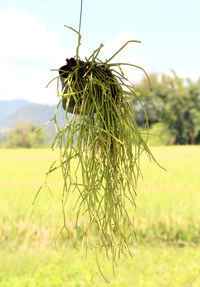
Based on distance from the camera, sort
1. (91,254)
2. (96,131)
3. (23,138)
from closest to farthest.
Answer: (96,131) < (91,254) < (23,138)

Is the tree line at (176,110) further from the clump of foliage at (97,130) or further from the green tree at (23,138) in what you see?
the clump of foliage at (97,130)

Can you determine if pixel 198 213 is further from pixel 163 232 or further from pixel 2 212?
pixel 2 212

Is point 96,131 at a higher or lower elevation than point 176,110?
lower

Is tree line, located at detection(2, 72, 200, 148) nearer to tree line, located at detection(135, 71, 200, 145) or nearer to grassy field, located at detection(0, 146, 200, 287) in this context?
tree line, located at detection(135, 71, 200, 145)

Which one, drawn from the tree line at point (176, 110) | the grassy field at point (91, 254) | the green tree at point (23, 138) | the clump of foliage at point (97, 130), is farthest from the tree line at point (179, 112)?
the clump of foliage at point (97, 130)

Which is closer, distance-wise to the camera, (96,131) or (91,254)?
(96,131)

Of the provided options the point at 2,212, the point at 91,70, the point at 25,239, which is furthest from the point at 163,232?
the point at 91,70

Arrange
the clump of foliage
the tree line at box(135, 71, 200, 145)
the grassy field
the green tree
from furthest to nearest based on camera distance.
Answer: the green tree → the tree line at box(135, 71, 200, 145) → the grassy field → the clump of foliage

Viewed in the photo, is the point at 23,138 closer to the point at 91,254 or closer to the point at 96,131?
the point at 91,254

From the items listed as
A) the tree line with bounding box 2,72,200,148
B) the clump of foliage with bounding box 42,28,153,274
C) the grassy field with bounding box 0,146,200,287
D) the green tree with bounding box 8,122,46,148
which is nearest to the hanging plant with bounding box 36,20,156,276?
the clump of foliage with bounding box 42,28,153,274

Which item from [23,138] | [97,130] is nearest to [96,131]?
[97,130]

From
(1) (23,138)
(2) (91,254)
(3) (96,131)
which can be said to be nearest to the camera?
(3) (96,131)

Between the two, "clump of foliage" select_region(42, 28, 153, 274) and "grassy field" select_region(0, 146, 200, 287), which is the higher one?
"clump of foliage" select_region(42, 28, 153, 274)

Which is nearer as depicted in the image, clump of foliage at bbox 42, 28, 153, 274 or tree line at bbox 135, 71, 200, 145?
clump of foliage at bbox 42, 28, 153, 274
